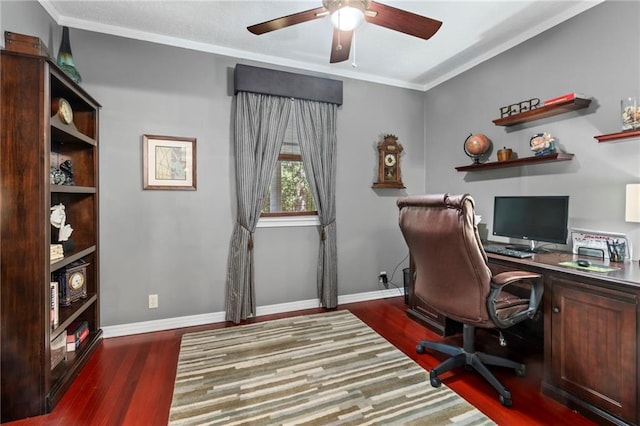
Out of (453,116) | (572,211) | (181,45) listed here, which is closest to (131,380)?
(181,45)

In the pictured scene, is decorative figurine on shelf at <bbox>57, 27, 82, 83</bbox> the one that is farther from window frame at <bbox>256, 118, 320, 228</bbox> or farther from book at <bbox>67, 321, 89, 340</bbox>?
book at <bbox>67, 321, 89, 340</bbox>

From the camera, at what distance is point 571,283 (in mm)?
1679

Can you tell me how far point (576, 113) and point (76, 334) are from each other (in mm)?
4153

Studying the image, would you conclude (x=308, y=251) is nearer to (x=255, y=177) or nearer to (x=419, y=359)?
(x=255, y=177)

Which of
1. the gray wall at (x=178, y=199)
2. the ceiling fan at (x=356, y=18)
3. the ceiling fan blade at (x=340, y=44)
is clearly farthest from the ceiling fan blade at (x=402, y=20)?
the gray wall at (x=178, y=199)

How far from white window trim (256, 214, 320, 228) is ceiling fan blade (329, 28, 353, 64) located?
5.29 ft

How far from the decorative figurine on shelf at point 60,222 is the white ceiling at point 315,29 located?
61.0 inches

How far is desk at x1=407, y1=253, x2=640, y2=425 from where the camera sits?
56.7 inches

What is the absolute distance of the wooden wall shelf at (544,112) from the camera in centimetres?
212

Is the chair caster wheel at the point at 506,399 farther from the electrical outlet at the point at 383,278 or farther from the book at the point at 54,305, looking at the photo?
the book at the point at 54,305

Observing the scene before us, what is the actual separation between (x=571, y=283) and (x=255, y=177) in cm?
255

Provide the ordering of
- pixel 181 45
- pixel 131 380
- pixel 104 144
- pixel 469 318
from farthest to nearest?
pixel 181 45, pixel 104 144, pixel 131 380, pixel 469 318

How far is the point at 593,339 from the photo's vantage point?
1.58 meters

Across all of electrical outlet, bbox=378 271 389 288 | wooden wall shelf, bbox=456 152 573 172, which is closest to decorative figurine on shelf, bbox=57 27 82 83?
electrical outlet, bbox=378 271 389 288
